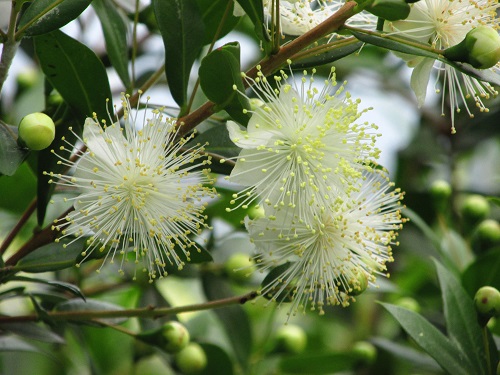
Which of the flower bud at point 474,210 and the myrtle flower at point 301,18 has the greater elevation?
the myrtle flower at point 301,18

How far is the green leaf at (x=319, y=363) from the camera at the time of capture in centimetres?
227

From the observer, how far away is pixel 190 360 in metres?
2.00

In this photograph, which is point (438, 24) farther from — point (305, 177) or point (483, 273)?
point (483, 273)

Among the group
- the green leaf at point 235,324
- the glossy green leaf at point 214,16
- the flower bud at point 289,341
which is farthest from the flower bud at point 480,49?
the flower bud at point 289,341

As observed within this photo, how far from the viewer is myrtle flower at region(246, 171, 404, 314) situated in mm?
1488

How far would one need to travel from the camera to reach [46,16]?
4.58ft

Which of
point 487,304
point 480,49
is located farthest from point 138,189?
point 487,304

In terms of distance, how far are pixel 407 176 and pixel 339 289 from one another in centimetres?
155

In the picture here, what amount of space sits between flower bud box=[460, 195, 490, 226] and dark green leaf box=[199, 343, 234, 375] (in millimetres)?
1042

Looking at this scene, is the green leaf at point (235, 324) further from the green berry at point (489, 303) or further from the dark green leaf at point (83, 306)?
the green berry at point (489, 303)

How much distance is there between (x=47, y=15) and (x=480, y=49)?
2.85ft

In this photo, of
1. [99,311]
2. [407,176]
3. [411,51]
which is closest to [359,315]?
[407,176]

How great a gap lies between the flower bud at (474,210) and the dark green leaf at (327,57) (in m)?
1.17

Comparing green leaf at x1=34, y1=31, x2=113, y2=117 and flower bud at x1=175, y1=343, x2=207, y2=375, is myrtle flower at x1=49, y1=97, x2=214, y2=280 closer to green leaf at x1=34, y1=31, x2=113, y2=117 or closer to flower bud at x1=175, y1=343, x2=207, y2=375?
green leaf at x1=34, y1=31, x2=113, y2=117
